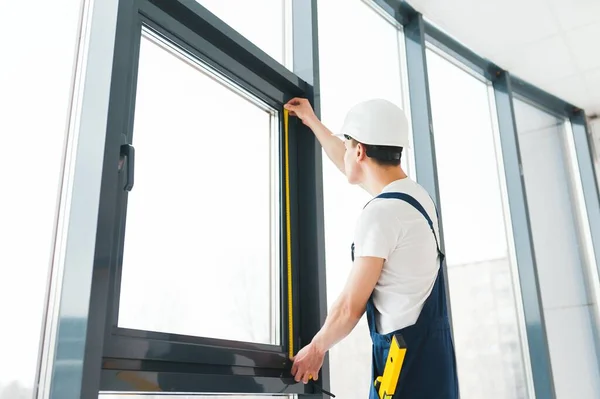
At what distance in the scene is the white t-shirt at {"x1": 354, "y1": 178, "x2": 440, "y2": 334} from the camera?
59.5 inches

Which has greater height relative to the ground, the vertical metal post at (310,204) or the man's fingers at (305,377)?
the vertical metal post at (310,204)

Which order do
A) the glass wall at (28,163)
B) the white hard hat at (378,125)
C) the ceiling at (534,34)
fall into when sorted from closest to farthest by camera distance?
1. the glass wall at (28,163)
2. the white hard hat at (378,125)
3. the ceiling at (534,34)

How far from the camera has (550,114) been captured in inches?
160

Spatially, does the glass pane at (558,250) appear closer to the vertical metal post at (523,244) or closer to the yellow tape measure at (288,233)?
the vertical metal post at (523,244)

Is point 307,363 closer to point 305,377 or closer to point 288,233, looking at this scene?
point 305,377

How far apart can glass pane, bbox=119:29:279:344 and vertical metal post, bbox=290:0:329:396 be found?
91mm

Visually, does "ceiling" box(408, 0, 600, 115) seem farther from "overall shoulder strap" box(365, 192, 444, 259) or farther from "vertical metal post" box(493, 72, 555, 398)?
"overall shoulder strap" box(365, 192, 444, 259)

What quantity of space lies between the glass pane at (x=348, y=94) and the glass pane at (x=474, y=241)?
0.35m

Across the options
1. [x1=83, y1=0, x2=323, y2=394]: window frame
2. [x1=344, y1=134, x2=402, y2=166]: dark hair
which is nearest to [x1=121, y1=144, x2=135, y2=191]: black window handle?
[x1=83, y1=0, x2=323, y2=394]: window frame

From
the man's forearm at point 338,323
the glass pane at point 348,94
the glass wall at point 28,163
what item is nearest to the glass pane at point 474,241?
the glass pane at point 348,94

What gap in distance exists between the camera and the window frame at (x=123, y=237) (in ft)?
4.03

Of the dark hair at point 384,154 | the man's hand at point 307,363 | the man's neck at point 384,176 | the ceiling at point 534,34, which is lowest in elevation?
the man's hand at point 307,363

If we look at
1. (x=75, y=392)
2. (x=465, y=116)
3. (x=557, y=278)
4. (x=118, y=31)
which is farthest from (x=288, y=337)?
(x=557, y=278)

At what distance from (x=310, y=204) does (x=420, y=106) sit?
3.92ft
